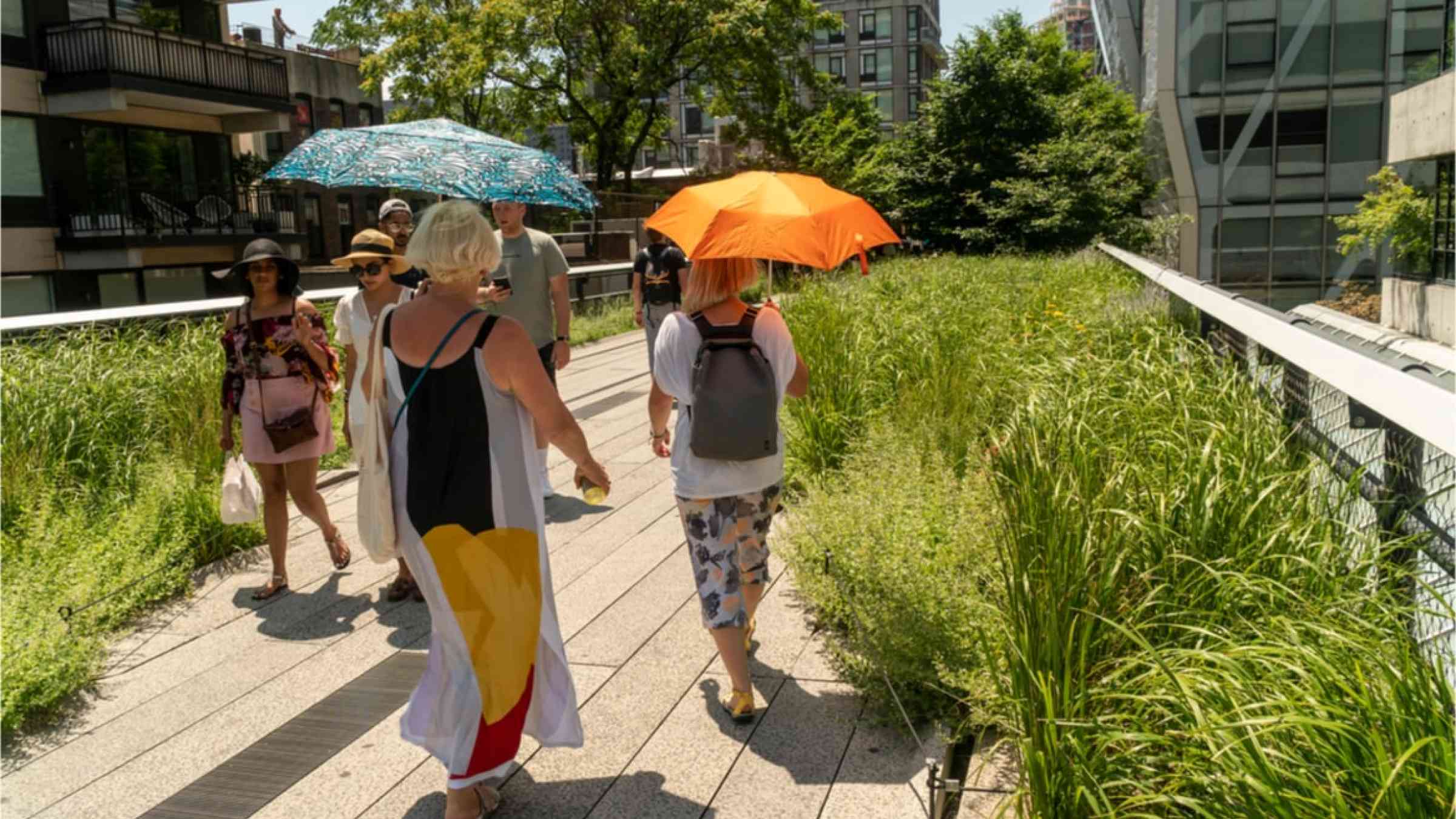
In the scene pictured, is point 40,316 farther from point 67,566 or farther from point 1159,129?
point 1159,129

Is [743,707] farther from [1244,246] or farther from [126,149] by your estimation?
[1244,246]

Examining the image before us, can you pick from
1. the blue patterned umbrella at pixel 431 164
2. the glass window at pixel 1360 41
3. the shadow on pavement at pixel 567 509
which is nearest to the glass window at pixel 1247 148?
the glass window at pixel 1360 41

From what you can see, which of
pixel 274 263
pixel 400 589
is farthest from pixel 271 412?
pixel 400 589

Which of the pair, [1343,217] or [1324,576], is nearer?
[1324,576]

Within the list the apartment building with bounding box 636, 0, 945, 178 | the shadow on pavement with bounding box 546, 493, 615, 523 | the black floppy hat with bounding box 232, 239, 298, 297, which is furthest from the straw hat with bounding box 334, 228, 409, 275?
the apartment building with bounding box 636, 0, 945, 178

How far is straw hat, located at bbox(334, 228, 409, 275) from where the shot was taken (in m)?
5.67

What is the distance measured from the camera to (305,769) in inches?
164

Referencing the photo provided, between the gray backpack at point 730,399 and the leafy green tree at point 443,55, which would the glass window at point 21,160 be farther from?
the gray backpack at point 730,399

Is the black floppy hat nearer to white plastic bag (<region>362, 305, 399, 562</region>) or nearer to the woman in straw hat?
the woman in straw hat

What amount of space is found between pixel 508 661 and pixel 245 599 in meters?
2.95

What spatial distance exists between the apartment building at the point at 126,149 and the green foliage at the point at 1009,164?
60.8 ft

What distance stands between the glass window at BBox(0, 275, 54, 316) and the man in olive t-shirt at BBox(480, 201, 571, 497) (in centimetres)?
2103

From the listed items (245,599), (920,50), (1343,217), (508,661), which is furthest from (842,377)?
(920,50)

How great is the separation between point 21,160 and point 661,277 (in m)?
19.6
